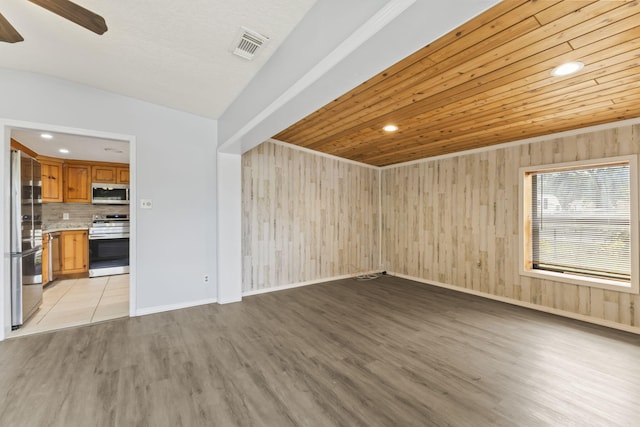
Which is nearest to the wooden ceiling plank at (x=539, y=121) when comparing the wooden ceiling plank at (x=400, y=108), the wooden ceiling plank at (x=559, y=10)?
the wooden ceiling plank at (x=400, y=108)

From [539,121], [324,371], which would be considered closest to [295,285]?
[324,371]

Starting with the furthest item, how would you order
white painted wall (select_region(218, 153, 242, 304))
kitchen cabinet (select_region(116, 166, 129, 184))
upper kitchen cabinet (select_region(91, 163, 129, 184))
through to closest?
1. kitchen cabinet (select_region(116, 166, 129, 184))
2. upper kitchen cabinet (select_region(91, 163, 129, 184))
3. white painted wall (select_region(218, 153, 242, 304))

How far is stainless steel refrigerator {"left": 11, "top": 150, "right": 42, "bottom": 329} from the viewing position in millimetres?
2996

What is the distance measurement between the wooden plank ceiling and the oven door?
4.49 metres

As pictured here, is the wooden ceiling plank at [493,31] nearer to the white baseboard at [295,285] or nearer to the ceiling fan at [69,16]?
the ceiling fan at [69,16]

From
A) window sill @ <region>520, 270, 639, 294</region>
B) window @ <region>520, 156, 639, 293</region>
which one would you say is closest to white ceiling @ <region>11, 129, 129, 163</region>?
window @ <region>520, 156, 639, 293</region>

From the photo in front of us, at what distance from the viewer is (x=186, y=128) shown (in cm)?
386

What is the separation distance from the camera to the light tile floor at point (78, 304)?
10.6ft

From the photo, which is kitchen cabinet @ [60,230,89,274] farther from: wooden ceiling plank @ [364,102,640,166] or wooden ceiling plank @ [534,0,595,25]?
wooden ceiling plank @ [534,0,595,25]

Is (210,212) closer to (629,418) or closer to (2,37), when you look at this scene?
(2,37)

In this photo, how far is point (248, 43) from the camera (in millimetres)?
2234

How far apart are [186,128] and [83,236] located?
3813mm

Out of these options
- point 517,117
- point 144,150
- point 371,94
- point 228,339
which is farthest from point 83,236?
point 517,117

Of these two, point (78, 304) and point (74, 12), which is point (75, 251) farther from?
point (74, 12)
